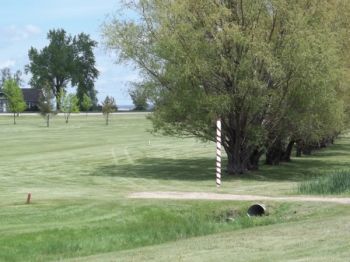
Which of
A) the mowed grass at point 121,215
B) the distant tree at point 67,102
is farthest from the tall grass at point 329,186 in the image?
the distant tree at point 67,102

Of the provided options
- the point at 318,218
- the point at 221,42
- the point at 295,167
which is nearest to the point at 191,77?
the point at 221,42

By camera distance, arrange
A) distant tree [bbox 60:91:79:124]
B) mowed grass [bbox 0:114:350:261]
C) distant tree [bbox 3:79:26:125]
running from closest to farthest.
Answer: mowed grass [bbox 0:114:350:261] → distant tree [bbox 3:79:26:125] → distant tree [bbox 60:91:79:124]

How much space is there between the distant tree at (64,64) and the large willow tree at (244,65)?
114 meters

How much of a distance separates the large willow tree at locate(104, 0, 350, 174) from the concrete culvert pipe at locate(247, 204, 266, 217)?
33.6 feet

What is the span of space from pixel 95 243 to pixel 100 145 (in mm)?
34015

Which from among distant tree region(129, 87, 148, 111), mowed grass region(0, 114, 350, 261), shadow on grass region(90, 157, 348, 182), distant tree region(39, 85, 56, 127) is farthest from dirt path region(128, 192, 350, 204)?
distant tree region(39, 85, 56, 127)

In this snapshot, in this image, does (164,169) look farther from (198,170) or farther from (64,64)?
(64,64)

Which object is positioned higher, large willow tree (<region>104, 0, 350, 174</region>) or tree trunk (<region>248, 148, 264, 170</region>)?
large willow tree (<region>104, 0, 350, 174</region>)

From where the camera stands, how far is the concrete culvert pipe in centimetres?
1569

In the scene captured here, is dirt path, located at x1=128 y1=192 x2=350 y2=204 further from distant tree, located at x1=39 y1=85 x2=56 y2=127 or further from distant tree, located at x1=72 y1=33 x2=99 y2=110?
distant tree, located at x1=72 y1=33 x2=99 y2=110

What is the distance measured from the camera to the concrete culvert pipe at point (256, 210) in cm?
1569

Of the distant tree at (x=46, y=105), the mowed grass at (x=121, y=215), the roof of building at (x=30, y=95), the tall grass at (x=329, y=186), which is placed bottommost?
the mowed grass at (x=121, y=215)

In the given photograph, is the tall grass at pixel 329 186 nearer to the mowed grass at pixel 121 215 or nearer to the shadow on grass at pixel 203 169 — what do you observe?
the mowed grass at pixel 121 215

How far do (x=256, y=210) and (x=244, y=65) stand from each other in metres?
10.7
